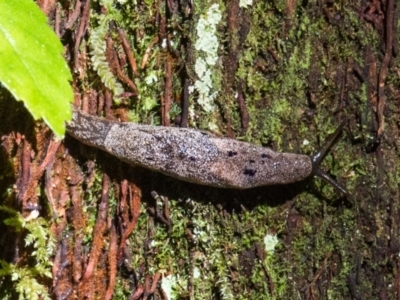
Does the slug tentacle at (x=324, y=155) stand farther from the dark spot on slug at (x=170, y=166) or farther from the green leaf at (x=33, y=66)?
the green leaf at (x=33, y=66)

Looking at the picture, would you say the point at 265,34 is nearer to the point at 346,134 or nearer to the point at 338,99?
the point at 338,99

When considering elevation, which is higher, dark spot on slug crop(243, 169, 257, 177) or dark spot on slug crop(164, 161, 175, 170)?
dark spot on slug crop(164, 161, 175, 170)

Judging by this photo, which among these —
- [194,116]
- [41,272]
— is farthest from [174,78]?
[41,272]

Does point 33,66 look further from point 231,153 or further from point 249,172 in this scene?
point 249,172

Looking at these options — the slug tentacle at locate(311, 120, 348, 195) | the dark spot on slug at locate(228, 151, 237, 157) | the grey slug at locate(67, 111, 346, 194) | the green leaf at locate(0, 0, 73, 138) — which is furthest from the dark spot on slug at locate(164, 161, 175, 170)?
the green leaf at locate(0, 0, 73, 138)

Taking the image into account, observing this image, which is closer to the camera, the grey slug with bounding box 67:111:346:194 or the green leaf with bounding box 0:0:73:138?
the green leaf with bounding box 0:0:73:138

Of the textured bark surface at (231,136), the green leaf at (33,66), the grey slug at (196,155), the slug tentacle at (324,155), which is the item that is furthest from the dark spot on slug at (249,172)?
the green leaf at (33,66)

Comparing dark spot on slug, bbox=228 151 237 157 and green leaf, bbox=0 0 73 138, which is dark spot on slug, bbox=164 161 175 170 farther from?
green leaf, bbox=0 0 73 138
